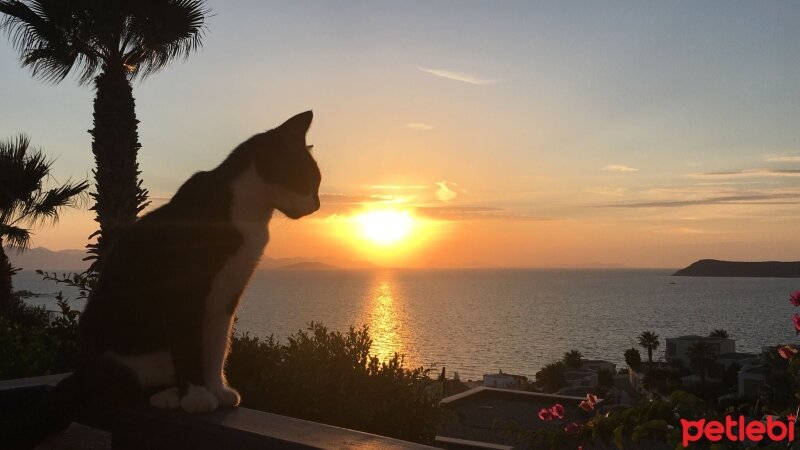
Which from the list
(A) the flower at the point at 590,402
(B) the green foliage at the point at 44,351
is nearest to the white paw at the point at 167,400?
(B) the green foliage at the point at 44,351

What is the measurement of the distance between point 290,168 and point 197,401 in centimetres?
138

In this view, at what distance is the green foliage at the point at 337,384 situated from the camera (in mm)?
5836

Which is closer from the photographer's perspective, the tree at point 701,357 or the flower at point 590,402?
the flower at point 590,402

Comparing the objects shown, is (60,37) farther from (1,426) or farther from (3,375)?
(1,426)

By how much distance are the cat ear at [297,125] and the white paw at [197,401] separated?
4.97 feet

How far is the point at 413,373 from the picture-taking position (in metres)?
6.54

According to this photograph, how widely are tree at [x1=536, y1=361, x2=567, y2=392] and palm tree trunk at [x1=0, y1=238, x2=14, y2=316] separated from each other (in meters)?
55.8

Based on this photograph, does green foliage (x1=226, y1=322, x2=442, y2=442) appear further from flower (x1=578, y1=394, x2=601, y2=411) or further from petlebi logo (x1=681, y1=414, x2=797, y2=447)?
petlebi logo (x1=681, y1=414, x2=797, y2=447)

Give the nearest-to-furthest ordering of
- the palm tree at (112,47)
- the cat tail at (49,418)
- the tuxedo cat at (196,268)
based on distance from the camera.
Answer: the tuxedo cat at (196,268), the cat tail at (49,418), the palm tree at (112,47)

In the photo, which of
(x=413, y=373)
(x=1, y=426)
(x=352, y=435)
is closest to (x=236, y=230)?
(x=352, y=435)

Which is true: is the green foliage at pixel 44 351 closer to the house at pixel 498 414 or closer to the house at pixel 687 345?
the house at pixel 498 414

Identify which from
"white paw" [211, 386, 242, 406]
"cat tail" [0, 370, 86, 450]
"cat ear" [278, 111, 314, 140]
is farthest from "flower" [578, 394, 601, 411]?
"cat tail" [0, 370, 86, 450]

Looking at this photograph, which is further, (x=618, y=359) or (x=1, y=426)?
(x=618, y=359)

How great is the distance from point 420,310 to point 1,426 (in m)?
174
